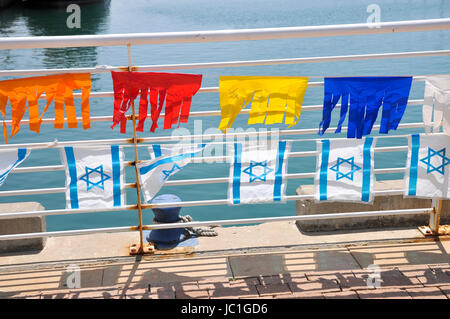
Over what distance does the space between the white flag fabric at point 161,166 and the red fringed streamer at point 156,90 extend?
0.35m

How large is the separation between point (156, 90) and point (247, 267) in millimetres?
1814

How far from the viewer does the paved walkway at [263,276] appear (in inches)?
164

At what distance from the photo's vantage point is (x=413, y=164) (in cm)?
464

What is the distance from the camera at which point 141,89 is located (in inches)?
166

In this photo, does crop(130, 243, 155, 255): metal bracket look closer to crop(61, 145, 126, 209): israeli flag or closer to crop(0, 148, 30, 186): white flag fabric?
crop(61, 145, 126, 209): israeli flag

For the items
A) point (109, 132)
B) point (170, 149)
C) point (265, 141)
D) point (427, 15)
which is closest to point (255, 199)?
point (265, 141)

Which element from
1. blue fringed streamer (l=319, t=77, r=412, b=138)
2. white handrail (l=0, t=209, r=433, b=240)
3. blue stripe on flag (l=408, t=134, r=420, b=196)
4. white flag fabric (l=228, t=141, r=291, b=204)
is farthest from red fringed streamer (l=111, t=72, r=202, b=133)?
blue stripe on flag (l=408, t=134, r=420, b=196)

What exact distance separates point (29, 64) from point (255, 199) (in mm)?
23903

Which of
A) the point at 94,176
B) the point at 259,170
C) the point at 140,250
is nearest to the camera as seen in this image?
the point at 94,176

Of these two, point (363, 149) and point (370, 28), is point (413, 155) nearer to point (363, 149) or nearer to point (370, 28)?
point (363, 149)

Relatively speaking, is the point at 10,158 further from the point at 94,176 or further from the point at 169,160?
the point at 169,160

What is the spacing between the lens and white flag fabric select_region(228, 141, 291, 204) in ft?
14.9

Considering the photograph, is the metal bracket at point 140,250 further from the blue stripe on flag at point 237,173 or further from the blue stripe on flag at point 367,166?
the blue stripe on flag at point 367,166

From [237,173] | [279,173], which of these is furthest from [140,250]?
[279,173]
